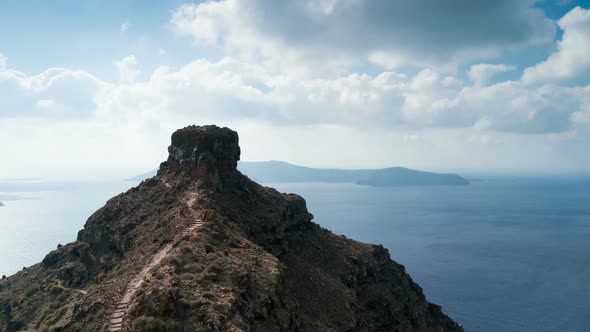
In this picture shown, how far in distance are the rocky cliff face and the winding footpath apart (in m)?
0.16

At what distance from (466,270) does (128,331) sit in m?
179

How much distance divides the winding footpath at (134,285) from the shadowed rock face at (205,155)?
17197mm

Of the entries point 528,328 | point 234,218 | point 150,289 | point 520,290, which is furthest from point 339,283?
point 520,290

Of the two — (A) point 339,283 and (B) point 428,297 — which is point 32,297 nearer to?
(A) point 339,283

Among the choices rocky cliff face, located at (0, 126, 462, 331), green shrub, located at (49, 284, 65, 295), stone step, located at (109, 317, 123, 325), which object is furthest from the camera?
green shrub, located at (49, 284, 65, 295)

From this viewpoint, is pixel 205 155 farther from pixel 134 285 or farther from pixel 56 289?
pixel 134 285

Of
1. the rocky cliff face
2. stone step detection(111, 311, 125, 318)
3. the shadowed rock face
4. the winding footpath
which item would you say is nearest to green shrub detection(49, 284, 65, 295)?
the rocky cliff face

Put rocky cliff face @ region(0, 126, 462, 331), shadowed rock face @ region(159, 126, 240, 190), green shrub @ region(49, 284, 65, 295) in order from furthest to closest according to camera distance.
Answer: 1. shadowed rock face @ region(159, 126, 240, 190)
2. green shrub @ region(49, 284, 65, 295)
3. rocky cliff face @ region(0, 126, 462, 331)

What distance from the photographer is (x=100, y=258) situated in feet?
202

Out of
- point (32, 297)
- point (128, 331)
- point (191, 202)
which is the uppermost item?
point (191, 202)

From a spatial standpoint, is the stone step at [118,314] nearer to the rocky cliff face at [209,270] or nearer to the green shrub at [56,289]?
the rocky cliff face at [209,270]

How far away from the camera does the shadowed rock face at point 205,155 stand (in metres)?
66.2

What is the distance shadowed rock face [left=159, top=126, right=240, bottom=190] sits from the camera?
6619 centimetres

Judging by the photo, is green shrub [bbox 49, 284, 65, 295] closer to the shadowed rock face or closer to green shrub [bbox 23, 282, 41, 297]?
green shrub [bbox 23, 282, 41, 297]
